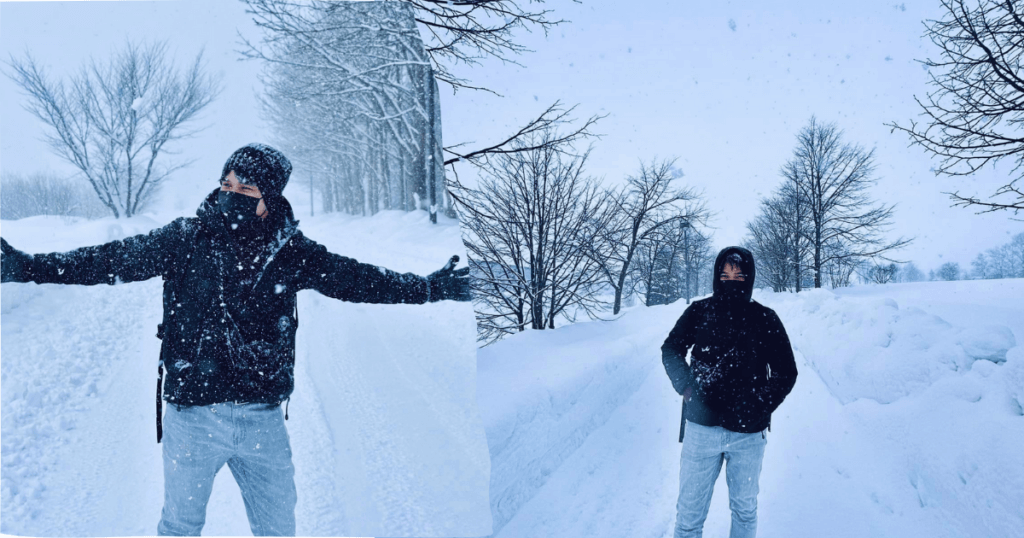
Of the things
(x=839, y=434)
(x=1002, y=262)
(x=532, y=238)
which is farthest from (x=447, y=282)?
(x=1002, y=262)

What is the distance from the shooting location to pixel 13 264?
4.46 feet

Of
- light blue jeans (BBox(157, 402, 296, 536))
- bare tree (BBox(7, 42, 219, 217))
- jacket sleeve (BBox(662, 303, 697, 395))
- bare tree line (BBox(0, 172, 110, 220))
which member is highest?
bare tree (BBox(7, 42, 219, 217))

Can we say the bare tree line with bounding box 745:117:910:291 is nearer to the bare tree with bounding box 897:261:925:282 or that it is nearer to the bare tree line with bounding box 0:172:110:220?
the bare tree with bounding box 897:261:925:282

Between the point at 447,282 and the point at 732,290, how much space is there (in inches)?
47.7

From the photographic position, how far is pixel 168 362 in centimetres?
138

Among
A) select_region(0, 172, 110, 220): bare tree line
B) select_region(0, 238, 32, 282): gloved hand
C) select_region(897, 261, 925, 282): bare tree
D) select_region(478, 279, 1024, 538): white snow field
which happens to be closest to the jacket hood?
select_region(478, 279, 1024, 538): white snow field

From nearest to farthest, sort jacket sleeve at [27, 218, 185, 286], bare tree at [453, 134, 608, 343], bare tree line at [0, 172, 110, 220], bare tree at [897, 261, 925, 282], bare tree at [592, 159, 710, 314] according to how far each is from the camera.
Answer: jacket sleeve at [27, 218, 185, 286] < bare tree line at [0, 172, 110, 220] < bare tree at [897, 261, 925, 282] < bare tree at [592, 159, 710, 314] < bare tree at [453, 134, 608, 343]

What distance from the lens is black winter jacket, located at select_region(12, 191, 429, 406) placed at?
133 centimetres

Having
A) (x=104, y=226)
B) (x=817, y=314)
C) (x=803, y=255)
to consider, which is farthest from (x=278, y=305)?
(x=803, y=255)

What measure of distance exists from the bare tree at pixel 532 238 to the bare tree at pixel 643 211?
0.87ft

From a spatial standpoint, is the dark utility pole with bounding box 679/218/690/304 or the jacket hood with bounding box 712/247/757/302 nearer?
the jacket hood with bounding box 712/247/757/302

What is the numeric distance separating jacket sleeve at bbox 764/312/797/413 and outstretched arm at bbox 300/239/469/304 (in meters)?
1.43

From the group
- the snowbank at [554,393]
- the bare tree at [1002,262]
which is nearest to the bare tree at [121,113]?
the snowbank at [554,393]

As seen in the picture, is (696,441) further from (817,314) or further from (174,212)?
(174,212)
